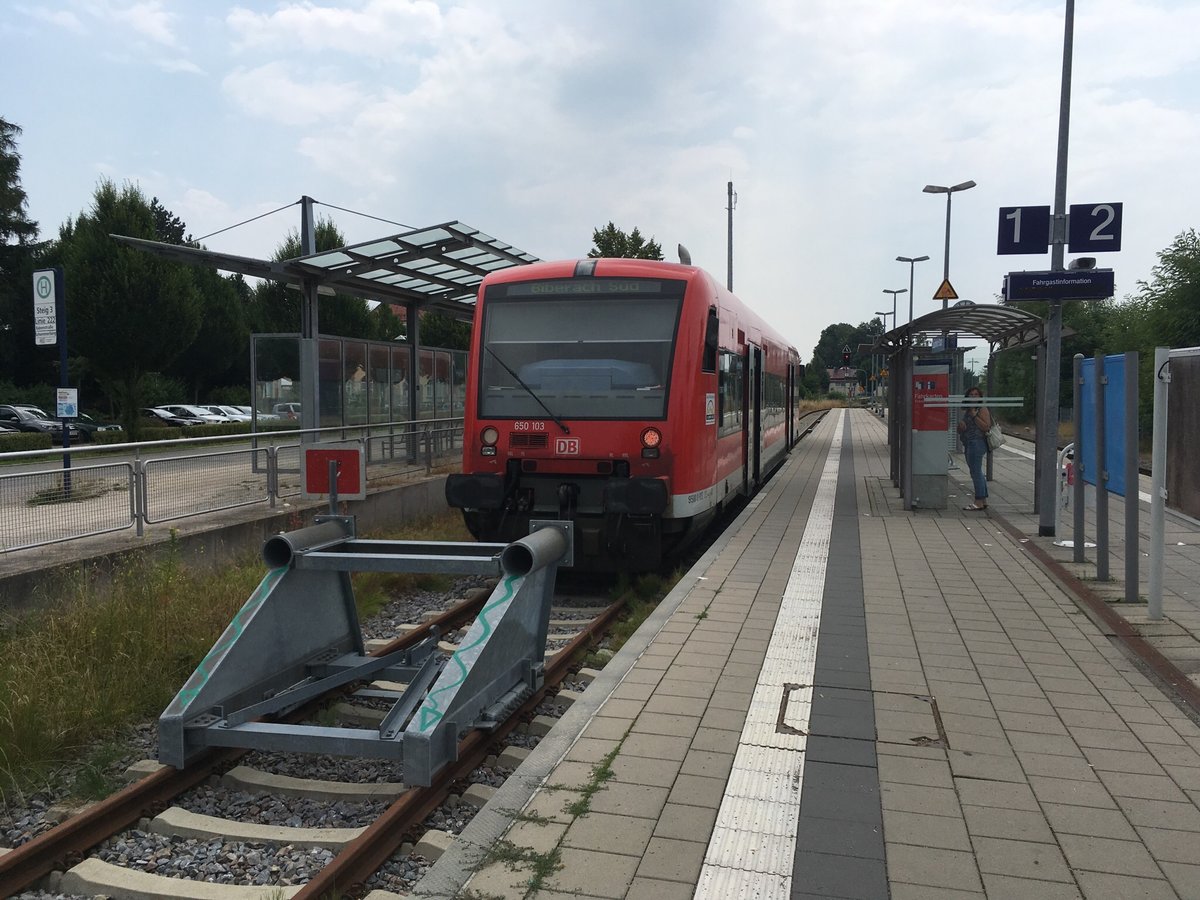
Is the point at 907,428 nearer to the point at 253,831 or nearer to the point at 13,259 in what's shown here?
the point at 253,831

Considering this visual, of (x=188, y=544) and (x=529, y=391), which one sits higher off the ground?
(x=529, y=391)

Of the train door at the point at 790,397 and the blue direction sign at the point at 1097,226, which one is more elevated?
the blue direction sign at the point at 1097,226

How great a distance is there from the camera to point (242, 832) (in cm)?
404

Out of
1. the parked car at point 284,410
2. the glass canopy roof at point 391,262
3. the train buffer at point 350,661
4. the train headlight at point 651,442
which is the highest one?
the glass canopy roof at point 391,262

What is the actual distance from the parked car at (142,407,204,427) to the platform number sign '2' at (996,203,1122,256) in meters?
36.3

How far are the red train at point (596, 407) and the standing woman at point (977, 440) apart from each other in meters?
5.06

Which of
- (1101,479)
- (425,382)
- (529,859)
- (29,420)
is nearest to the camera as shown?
(529,859)

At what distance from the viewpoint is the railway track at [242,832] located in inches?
143

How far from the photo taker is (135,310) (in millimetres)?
29422

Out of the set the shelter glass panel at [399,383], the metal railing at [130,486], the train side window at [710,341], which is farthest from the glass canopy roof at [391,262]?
the train side window at [710,341]

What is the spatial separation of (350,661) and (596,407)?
3.45 m

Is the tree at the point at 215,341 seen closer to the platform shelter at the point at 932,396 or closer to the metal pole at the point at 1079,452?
the platform shelter at the point at 932,396

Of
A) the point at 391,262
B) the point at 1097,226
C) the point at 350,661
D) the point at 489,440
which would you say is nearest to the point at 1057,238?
the point at 1097,226

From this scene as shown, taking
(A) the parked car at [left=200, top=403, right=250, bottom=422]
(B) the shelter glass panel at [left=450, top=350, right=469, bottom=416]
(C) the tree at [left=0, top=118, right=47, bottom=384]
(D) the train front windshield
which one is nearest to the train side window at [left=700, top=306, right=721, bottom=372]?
(D) the train front windshield
